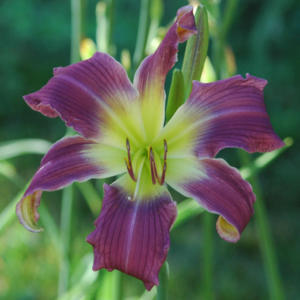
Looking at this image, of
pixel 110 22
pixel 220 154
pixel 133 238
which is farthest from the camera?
pixel 220 154

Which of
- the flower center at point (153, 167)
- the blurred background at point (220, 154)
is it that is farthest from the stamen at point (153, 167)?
the blurred background at point (220, 154)

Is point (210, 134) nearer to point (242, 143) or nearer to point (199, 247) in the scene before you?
point (242, 143)

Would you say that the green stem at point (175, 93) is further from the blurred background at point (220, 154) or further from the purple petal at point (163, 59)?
the blurred background at point (220, 154)

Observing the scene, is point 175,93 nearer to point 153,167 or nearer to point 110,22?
point 153,167

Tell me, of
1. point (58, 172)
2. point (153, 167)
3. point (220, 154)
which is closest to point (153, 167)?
point (153, 167)

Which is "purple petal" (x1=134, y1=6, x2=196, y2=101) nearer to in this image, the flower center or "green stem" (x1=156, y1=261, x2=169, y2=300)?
the flower center

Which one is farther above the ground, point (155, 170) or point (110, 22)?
point (110, 22)
